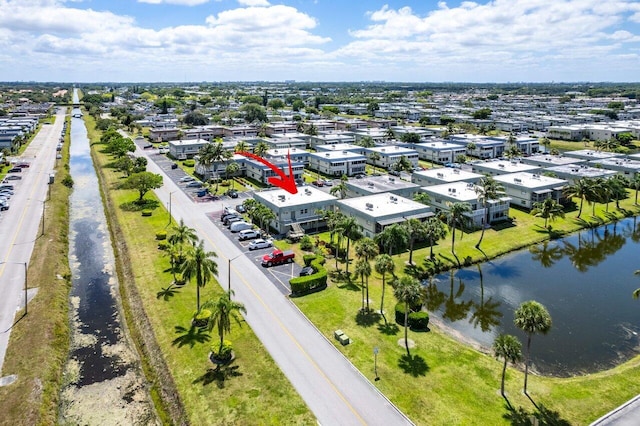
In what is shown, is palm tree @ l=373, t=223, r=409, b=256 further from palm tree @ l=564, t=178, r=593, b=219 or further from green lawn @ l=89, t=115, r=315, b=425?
palm tree @ l=564, t=178, r=593, b=219

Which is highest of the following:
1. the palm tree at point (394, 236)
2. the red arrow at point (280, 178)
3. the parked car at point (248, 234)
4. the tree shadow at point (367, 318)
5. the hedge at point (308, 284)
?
the red arrow at point (280, 178)

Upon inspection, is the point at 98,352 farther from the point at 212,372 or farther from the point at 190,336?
the point at 212,372

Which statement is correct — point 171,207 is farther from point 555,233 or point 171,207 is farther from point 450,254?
point 555,233

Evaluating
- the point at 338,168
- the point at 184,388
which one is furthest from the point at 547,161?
the point at 184,388

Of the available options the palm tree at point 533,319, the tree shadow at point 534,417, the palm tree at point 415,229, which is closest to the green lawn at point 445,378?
the tree shadow at point 534,417

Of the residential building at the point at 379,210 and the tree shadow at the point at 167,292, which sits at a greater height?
the residential building at the point at 379,210

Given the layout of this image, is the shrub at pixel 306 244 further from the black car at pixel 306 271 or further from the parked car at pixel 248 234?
the black car at pixel 306 271

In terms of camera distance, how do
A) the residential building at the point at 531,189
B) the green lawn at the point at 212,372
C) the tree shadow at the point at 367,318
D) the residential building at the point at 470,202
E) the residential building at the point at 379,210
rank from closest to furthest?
the green lawn at the point at 212,372 → the tree shadow at the point at 367,318 → the residential building at the point at 379,210 → the residential building at the point at 470,202 → the residential building at the point at 531,189
